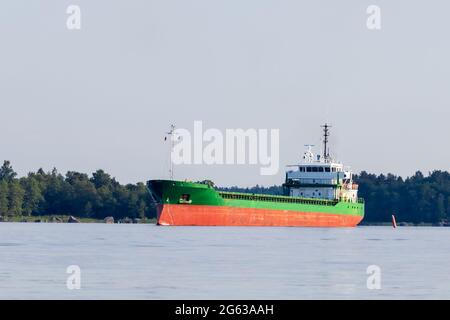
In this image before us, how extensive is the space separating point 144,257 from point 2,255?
7203mm

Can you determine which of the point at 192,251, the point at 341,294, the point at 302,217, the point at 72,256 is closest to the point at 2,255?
the point at 72,256

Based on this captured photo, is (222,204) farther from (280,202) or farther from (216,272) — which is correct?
(216,272)

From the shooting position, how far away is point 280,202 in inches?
5231

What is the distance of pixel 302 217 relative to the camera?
135875mm

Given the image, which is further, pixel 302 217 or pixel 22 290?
pixel 302 217

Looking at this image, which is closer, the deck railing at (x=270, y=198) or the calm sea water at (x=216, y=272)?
the calm sea water at (x=216, y=272)

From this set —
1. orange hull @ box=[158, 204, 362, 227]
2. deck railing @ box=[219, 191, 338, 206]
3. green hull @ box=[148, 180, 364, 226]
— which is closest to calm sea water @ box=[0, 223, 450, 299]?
green hull @ box=[148, 180, 364, 226]

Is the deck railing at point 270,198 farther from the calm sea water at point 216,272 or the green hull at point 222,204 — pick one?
the calm sea water at point 216,272

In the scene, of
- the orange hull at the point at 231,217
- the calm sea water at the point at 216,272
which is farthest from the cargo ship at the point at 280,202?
the calm sea water at the point at 216,272

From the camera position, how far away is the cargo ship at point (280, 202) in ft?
400

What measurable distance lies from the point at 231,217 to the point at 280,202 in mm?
9738

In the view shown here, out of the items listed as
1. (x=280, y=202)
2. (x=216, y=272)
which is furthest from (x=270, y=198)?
(x=216, y=272)
